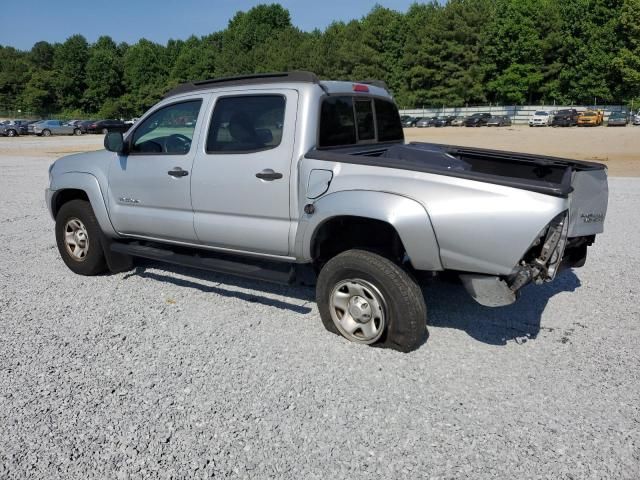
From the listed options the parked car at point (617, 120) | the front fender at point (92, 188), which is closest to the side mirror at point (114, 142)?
the front fender at point (92, 188)

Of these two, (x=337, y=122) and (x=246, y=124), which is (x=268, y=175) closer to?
(x=246, y=124)

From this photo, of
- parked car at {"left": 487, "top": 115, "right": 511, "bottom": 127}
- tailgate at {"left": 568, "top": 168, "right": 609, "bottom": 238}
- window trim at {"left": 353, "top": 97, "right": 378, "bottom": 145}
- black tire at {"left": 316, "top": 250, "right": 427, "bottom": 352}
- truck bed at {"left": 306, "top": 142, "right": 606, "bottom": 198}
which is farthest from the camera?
parked car at {"left": 487, "top": 115, "right": 511, "bottom": 127}

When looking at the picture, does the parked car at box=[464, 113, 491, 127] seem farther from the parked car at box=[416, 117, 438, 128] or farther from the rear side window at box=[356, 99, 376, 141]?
the rear side window at box=[356, 99, 376, 141]

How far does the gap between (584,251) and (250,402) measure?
2993 millimetres

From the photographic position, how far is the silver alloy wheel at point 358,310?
158 inches

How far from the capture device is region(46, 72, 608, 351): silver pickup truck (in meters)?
3.59

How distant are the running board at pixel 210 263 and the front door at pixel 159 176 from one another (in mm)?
156

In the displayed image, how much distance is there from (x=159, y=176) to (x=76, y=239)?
1629mm

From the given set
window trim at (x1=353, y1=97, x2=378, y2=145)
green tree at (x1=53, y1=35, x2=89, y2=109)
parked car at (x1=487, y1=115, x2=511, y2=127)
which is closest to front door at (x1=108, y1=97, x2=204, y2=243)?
window trim at (x1=353, y1=97, x2=378, y2=145)

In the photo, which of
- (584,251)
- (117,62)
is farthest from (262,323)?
(117,62)

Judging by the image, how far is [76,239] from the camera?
6043 mm

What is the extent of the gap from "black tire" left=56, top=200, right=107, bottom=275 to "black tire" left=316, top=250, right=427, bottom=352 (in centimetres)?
297

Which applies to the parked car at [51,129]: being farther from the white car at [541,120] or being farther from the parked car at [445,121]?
the white car at [541,120]

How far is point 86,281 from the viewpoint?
19.4ft
